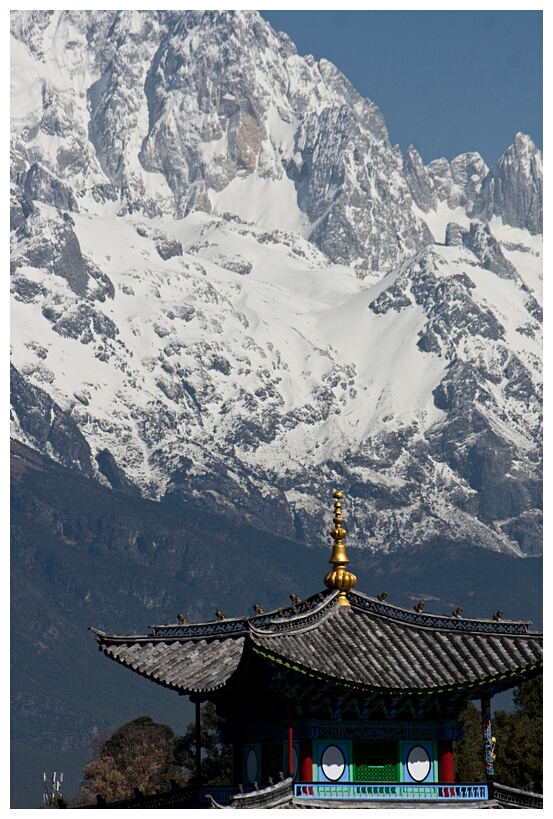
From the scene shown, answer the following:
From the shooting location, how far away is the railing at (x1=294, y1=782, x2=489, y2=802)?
4900 cm

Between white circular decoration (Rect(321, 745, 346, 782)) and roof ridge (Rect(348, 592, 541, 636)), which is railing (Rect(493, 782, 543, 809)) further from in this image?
roof ridge (Rect(348, 592, 541, 636))

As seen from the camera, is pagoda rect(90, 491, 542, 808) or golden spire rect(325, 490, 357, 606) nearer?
pagoda rect(90, 491, 542, 808)

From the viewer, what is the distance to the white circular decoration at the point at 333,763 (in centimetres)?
5012

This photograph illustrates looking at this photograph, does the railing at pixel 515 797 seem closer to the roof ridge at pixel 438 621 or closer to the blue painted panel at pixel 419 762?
the blue painted panel at pixel 419 762

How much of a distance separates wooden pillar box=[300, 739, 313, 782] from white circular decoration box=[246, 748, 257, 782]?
2887 millimetres

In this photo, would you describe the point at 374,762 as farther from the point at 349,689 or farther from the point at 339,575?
the point at 339,575

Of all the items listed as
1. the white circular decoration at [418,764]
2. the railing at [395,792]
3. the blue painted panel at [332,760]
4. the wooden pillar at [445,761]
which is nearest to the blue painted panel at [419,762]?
the white circular decoration at [418,764]

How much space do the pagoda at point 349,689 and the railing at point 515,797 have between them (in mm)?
362

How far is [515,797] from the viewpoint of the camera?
50.8 meters

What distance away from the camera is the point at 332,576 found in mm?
53438

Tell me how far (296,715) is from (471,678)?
17.0ft

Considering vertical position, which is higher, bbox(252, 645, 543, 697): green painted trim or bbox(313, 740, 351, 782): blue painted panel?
bbox(252, 645, 543, 697): green painted trim

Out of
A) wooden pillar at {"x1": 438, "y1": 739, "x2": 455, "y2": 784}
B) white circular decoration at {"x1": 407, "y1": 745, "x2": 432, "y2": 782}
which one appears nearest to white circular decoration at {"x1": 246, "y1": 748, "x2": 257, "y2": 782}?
white circular decoration at {"x1": 407, "y1": 745, "x2": 432, "y2": 782}
